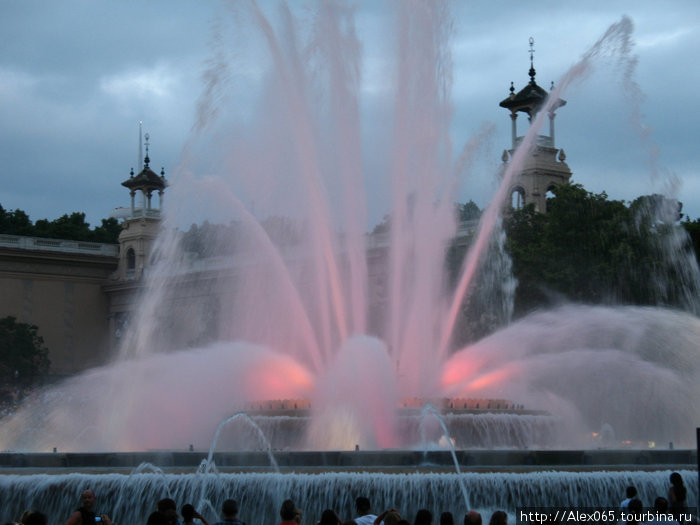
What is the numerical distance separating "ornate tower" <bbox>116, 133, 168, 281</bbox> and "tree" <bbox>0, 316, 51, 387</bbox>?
1134 centimetres

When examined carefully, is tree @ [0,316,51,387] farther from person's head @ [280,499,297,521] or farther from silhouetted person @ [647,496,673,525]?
silhouetted person @ [647,496,673,525]

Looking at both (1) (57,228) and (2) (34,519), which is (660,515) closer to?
(2) (34,519)

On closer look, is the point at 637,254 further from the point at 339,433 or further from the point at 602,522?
the point at 602,522

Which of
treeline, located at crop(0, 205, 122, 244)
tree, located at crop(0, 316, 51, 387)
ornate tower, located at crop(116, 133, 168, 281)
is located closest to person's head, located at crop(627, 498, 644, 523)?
→ tree, located at crop(0, 316, 51, 387)

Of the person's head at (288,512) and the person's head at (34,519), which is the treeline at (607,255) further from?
the person's head at (34,519)

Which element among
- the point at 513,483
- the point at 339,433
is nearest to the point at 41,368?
the point at 339,433

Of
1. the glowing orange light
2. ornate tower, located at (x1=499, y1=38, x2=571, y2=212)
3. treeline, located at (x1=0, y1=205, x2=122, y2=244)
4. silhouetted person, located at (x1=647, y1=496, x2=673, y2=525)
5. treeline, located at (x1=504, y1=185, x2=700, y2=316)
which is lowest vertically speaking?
silhouetted person, located at (x1=647, y1=496, x2=673, y2=525)

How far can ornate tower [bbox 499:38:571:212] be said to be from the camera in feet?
173

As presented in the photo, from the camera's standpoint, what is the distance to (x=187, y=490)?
15266 millimetres

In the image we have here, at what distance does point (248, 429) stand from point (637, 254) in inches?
752

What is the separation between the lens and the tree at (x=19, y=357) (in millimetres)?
62312

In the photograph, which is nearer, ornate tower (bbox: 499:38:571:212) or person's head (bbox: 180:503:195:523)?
person's head (bbox: 180:503:195:523)

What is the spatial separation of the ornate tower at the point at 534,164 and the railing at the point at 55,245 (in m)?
34.9

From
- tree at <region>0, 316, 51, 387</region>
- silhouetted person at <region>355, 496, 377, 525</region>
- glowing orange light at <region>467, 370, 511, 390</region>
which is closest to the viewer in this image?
silhouetted person at <region>355, 496, 377, 525</region>
